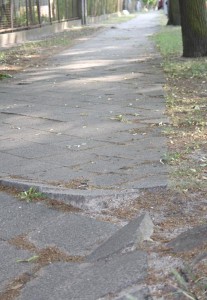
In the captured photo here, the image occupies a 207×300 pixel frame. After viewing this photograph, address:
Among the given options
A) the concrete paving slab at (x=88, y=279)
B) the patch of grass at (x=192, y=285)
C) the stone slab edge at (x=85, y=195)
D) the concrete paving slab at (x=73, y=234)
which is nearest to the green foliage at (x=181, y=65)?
the stone slab edge at (x=85, y=195)

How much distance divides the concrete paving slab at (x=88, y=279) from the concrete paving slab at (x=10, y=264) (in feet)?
0.39

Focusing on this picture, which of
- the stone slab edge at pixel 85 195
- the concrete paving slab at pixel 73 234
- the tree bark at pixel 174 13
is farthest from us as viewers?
the tree bark at pixel 174 13

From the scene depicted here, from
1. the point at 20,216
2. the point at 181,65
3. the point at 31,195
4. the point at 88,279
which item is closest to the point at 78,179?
the point at 31,195

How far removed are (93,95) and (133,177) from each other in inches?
160

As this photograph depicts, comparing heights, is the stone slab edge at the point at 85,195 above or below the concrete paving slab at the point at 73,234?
above

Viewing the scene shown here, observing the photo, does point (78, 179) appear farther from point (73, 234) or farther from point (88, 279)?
point (88, 279)

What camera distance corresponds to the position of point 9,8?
714 inches

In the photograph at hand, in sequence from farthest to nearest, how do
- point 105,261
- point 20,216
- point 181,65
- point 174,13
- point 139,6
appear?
1. point 139,6
2. point 174,13
3. point 181,65
4. point 20,216
5. point 105,261

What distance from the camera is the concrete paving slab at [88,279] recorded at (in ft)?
8.13

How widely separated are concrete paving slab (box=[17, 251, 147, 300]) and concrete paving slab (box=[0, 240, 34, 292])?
0.39ft

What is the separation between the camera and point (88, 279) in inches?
103

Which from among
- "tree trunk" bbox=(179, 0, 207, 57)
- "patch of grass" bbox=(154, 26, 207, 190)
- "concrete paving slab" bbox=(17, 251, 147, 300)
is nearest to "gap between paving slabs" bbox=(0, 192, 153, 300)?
"concrete paving slab" bbox=(17, 251, 147, 300)

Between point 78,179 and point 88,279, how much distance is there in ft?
5.07

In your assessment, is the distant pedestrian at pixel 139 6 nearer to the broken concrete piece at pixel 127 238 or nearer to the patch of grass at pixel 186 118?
the patch of grass at pixel 186 118
